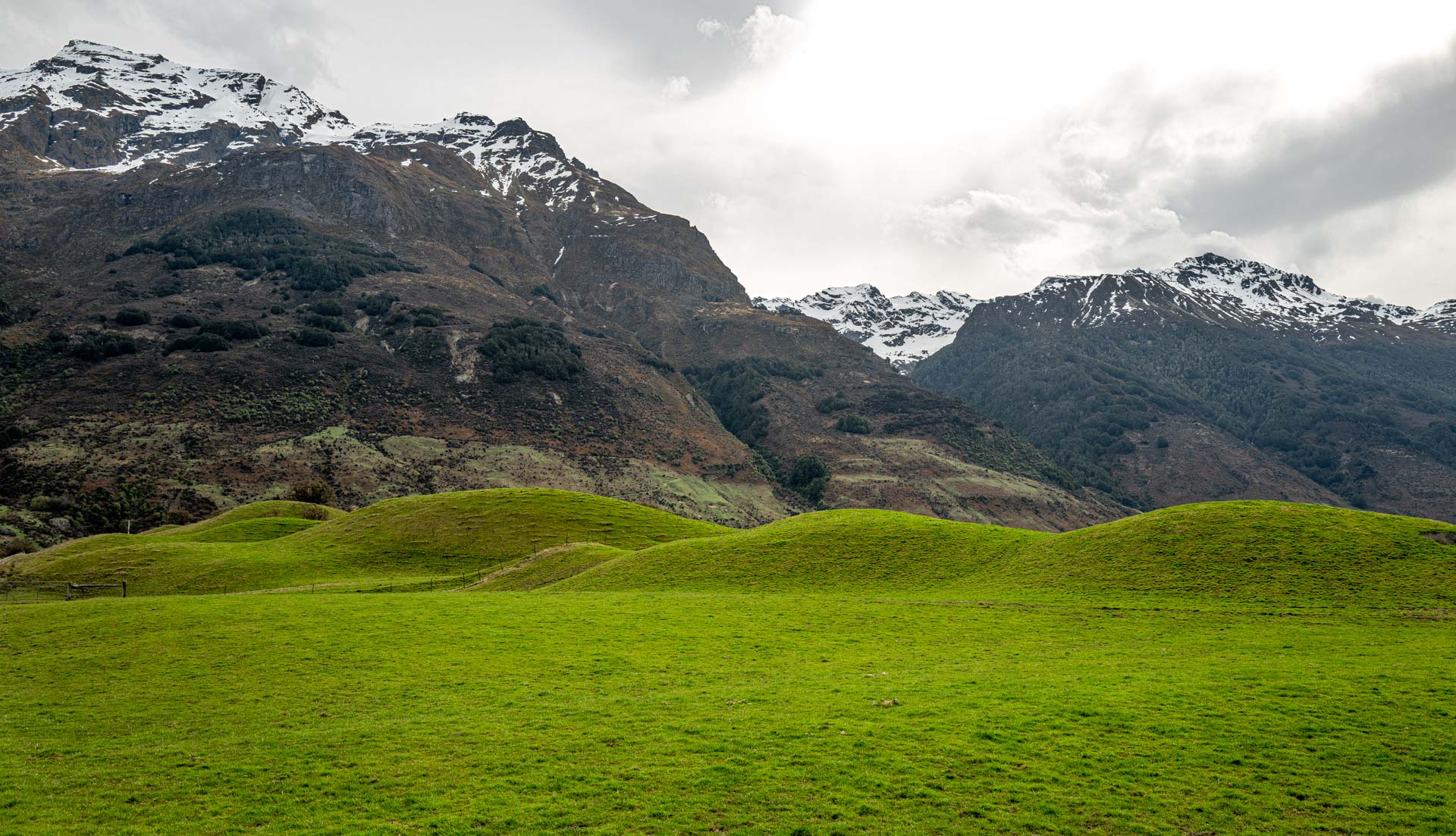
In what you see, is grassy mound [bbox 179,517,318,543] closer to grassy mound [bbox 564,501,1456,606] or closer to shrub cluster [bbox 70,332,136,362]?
grassy mound [bbox 564,501,1456,606]

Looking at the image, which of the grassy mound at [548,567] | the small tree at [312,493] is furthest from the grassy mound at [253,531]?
the grassy mound at [548,567]

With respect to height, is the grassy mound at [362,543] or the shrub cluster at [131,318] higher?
the shrub cluster at [131,318]

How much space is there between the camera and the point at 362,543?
6850 cm

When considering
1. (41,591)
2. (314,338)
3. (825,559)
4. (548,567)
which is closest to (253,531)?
(41,591)

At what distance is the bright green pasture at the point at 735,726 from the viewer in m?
15.9

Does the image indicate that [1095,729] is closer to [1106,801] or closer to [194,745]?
[1106,801]

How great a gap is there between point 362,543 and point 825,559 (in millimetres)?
43840

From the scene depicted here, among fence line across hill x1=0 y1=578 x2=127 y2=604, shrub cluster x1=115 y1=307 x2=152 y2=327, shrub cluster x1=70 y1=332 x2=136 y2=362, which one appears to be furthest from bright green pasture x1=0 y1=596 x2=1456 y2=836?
shrub cluster x1=115 y1=307 x2=152 y2=327

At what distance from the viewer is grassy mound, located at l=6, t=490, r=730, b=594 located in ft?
192

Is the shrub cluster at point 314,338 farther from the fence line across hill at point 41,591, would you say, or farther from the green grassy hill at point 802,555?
the fence line across hill at point 41,591

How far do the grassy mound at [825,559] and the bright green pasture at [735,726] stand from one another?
12.8 meters

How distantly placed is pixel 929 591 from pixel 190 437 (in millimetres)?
140242

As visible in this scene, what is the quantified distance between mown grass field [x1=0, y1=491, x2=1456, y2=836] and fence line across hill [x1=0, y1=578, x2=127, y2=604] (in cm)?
1712

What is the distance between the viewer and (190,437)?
133125 millimetres
